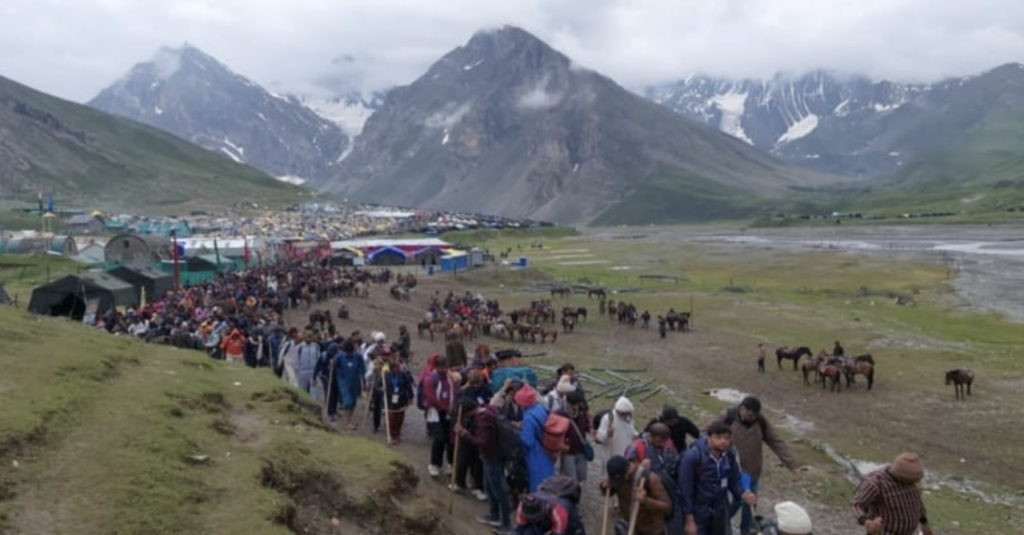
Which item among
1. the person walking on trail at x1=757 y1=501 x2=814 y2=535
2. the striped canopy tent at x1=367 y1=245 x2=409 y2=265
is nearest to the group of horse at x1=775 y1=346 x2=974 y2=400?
the person walking on trail at x1=757 y1=501 x2=814 y2=535

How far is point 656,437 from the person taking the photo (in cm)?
1082

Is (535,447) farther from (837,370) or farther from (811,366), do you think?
(811,366)

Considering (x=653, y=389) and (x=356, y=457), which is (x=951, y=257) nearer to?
(x=653, y=389)

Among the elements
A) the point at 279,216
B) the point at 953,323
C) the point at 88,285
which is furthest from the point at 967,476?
the point at 279,216

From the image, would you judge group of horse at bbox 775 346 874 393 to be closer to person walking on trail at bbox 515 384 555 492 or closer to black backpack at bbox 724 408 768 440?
black backpack at bbox 724 408 768 440

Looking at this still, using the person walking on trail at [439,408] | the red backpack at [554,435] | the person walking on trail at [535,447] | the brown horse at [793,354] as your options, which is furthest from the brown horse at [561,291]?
the red backpack at [554,435]

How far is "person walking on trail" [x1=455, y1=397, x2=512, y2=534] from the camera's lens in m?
12.8

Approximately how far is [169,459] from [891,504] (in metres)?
9.65

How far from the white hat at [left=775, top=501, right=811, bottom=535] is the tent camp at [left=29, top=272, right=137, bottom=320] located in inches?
1416

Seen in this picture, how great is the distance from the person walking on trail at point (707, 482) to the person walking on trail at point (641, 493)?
40 centimetres

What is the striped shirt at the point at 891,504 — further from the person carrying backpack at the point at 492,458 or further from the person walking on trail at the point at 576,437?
the person carrying backpack at the point at 492,458

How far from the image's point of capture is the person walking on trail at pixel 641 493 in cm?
991

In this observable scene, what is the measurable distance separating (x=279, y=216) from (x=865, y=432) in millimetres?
175706

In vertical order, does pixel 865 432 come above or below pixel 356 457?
below
